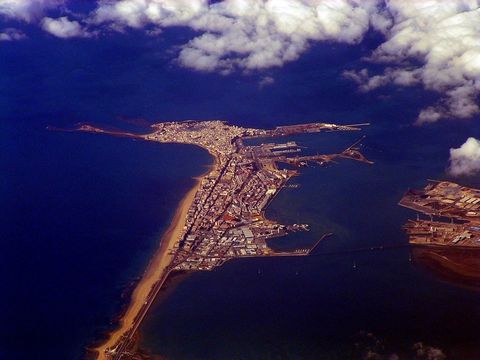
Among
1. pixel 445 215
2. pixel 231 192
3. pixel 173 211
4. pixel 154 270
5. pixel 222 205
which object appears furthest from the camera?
pixel 231 192

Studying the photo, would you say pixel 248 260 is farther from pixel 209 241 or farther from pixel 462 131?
pixel 462 131

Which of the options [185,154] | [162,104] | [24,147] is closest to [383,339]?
[185,154]

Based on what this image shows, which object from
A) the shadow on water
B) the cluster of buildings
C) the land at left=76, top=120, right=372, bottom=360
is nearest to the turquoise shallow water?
the shadow on water

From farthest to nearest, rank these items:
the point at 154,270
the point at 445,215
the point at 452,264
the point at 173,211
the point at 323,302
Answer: the point at 173,211
the point at 445,215
the point at 154,270
the point at 452,264
the point at 323,302

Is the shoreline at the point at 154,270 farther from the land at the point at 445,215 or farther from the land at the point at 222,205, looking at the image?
the land at the point at 445,215

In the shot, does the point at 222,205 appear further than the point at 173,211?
Yes

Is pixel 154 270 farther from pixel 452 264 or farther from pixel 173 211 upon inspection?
pixel 452 264

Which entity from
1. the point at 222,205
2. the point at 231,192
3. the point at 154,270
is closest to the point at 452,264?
the point at 222,205

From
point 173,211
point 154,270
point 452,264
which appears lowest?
point 452,264
